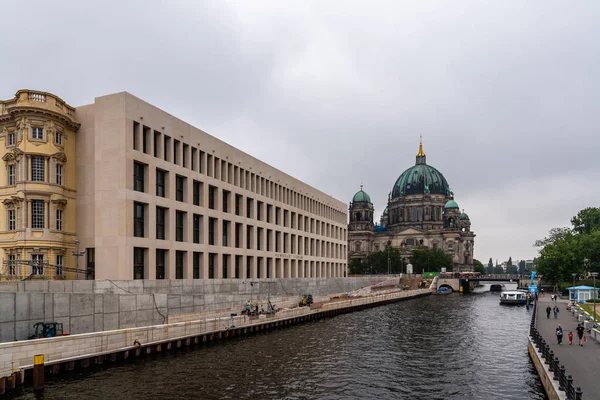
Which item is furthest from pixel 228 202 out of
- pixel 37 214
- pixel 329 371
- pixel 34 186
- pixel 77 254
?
pixel 329 371

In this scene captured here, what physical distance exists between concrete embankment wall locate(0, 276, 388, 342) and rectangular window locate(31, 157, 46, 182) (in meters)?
13.1

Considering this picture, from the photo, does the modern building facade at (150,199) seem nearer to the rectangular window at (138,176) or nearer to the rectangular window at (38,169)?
the rectangular window at (138,176)

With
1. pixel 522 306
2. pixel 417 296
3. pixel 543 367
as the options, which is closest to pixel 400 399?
pixel 543 367

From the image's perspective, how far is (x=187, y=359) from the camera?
132 feet

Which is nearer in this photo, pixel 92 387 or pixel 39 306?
pixel 92 387

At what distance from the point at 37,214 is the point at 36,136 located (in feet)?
25.9

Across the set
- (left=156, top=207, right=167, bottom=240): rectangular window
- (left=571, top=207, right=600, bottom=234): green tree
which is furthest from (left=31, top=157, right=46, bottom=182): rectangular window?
(left=571, top=207, right=600, bottom=234): green tree

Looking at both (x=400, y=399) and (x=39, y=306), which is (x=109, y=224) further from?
(x=400, y=399)

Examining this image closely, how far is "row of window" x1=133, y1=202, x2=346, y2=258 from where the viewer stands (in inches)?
2120

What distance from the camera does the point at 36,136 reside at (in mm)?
50031

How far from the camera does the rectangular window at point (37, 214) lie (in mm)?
49875

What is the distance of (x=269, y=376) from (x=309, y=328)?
27.6 meters

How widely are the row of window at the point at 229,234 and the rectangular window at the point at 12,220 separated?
11.7 metres

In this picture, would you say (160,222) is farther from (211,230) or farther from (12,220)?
(12,220)
